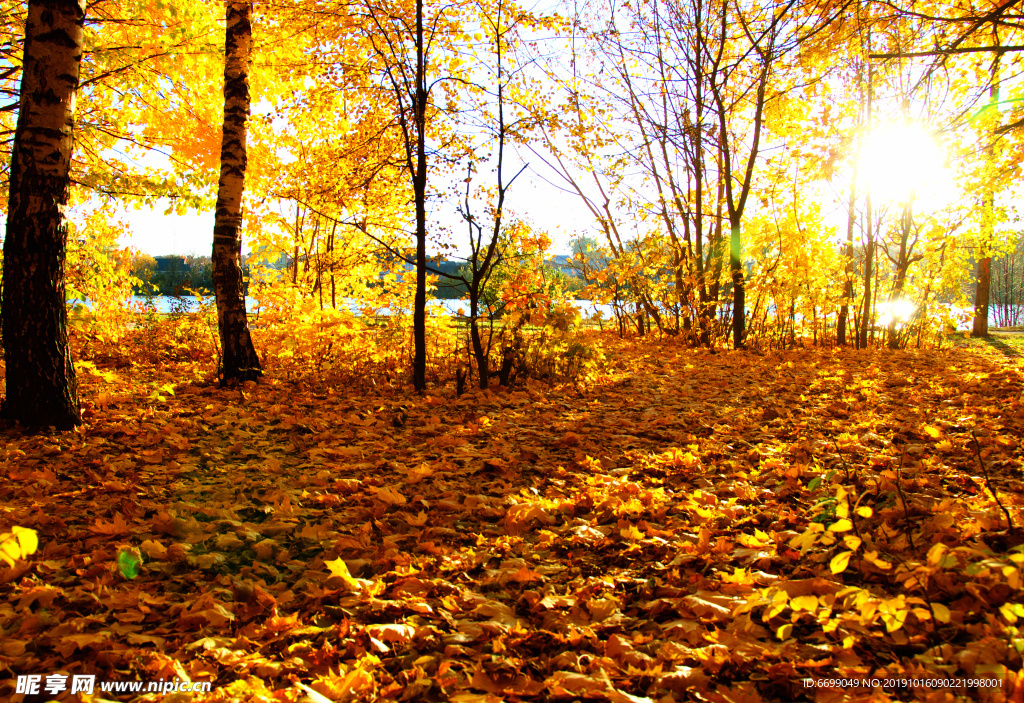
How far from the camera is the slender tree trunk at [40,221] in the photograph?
3.58m

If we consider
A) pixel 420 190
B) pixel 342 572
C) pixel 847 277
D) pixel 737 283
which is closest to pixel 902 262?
pixel 847 277

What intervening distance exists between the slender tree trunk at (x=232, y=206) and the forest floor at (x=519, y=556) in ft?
4.01

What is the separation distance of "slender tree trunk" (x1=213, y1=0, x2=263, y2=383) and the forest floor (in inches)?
48.1

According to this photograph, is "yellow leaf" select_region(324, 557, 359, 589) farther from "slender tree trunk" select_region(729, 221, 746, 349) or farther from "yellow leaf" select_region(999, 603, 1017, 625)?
"slender tree trunk" select_region(729, 221, 746, 349)

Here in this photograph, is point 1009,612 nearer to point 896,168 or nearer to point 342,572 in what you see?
point 342,572

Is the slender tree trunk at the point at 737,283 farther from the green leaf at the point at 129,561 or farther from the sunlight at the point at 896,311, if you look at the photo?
the green leaf at the point at 129,561

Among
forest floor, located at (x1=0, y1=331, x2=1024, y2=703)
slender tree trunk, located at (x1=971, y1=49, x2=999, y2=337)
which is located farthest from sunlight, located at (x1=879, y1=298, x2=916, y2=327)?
forest floor, located at (x1=0, y1=331, x2=1024, y2=703)

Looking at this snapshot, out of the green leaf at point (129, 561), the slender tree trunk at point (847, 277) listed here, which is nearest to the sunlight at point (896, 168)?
the slender tree trunk at point (847, 277)

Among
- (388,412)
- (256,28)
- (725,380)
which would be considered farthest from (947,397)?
(256,28)

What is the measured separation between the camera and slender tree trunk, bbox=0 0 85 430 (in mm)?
3576

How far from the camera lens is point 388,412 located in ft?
16.0

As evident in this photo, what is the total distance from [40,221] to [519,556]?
13.0 feet

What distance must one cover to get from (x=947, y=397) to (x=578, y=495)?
441 centimetres

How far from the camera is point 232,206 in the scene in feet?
18.6
